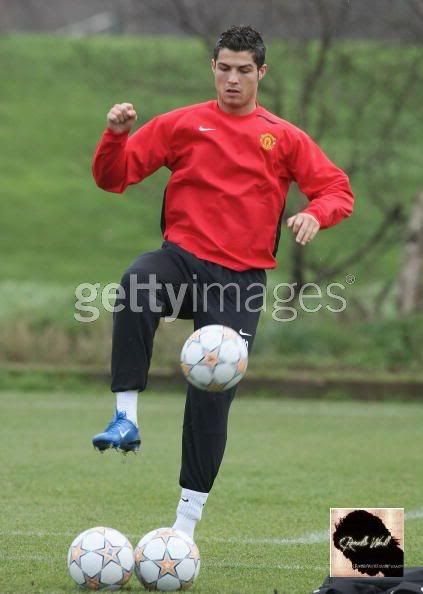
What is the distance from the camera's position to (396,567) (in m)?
5.89

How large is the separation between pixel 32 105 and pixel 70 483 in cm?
3323

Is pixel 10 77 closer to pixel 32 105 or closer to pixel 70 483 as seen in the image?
pixel 32 105

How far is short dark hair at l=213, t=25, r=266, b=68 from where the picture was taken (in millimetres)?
6648

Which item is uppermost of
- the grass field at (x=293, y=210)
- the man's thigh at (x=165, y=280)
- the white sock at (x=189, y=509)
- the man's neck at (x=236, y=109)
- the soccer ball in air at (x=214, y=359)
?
the grass field at (x=293, y=210)

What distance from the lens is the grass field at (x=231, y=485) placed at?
6.66 meters

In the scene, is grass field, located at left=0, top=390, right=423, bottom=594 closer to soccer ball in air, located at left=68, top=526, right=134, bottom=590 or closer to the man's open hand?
soccer ball in air, located at left=68, top=526, right=134, bottom=590

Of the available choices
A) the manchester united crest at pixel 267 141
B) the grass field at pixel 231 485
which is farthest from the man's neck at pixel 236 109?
the grass field at pixel 231 485

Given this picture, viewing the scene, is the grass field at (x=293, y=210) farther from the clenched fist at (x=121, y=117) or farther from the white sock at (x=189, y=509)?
the clenched fist at (x=121, y=117)

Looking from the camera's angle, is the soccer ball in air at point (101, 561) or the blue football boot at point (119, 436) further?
the blue football boot at point (119, 436)

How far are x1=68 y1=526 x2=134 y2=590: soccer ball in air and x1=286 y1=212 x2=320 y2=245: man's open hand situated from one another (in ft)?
5.31

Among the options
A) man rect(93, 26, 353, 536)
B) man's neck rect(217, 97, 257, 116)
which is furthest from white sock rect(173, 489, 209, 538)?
man's neck rect(217, 97, 257, 116)

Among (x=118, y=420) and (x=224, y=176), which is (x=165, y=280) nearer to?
(x=224, y=176)

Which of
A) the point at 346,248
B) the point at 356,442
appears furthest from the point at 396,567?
the point at 346,248

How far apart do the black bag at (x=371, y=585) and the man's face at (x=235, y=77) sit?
237cm
